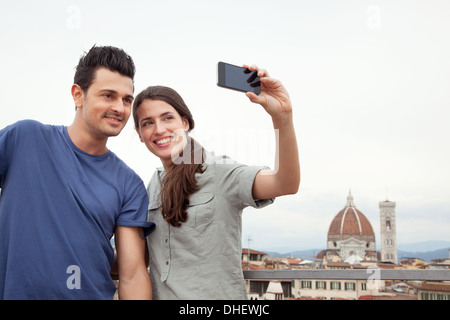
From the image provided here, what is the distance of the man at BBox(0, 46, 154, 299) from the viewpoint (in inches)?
58.5

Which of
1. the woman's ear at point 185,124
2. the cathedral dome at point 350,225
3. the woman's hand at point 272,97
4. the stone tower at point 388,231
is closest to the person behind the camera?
the woman's hand at point 272,97

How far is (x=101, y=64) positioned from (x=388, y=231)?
91.6 m

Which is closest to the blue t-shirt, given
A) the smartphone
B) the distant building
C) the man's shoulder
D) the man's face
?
the man's shoulder

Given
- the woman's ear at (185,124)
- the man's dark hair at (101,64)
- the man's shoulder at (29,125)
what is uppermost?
the man's dark hair at (101,64)

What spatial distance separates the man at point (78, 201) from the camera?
1.49 m

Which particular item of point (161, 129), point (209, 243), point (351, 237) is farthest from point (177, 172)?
point (351, 237)

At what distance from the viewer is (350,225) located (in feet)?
251

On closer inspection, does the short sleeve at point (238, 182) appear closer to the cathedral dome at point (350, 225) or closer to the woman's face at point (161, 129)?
the woman's face at point (161, 129)

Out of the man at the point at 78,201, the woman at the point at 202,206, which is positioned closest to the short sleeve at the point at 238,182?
the woman at the point at 202,206

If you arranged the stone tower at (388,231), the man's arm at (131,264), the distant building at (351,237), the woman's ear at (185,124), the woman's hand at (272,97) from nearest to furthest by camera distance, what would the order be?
the woman's hand at (272,97)
the man's arm at (131,264)
the woman's ear at (185,124)
the distant building at (351,237)
the stone tower at (388,231)

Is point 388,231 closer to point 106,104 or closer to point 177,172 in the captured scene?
point 177,172

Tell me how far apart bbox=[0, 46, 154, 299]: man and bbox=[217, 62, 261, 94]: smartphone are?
48cm

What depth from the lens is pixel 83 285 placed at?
59.9 inches
